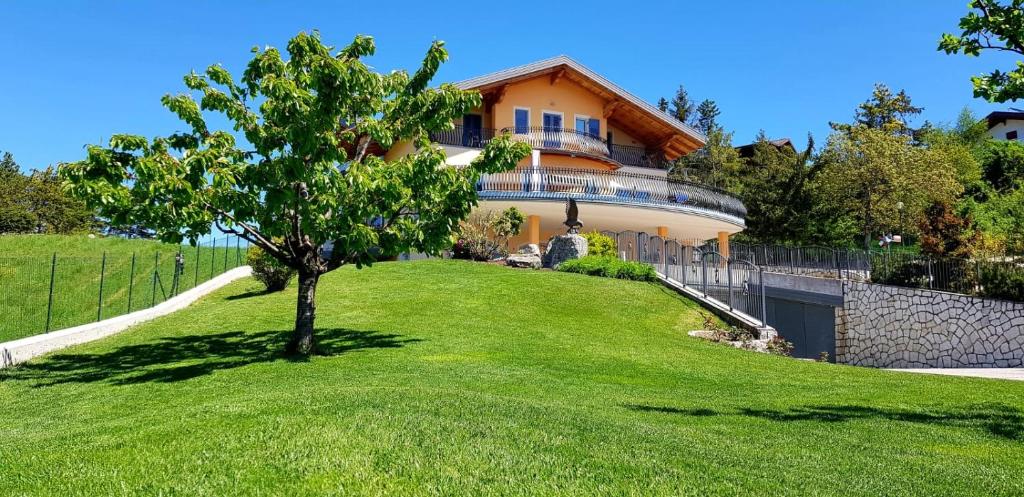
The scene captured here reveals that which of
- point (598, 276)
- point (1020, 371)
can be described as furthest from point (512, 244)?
point (1020, 371)

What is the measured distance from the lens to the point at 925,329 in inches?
777

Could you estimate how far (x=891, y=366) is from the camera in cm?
2052

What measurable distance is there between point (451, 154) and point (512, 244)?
5.37 meters

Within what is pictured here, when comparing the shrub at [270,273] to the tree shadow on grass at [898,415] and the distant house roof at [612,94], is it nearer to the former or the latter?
the distant house roof at [612,94]

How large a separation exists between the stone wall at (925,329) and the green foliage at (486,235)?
12.2 m

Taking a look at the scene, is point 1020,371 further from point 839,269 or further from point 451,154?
point 451,154

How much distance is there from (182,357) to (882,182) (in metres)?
41.4

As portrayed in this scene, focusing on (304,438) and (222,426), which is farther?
(222,426)

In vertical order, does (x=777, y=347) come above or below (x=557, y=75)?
below

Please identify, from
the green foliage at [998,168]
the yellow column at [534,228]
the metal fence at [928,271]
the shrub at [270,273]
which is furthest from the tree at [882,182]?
the shrub at [270,273]

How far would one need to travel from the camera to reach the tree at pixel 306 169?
32.4 ft

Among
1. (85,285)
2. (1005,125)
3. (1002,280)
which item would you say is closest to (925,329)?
(1002,280)

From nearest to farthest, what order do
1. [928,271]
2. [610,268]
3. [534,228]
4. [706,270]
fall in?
1. [928,271]
2. [706,270]
3. [610,268]
4. [534,228]

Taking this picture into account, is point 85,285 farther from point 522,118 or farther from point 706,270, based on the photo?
point 706,270
